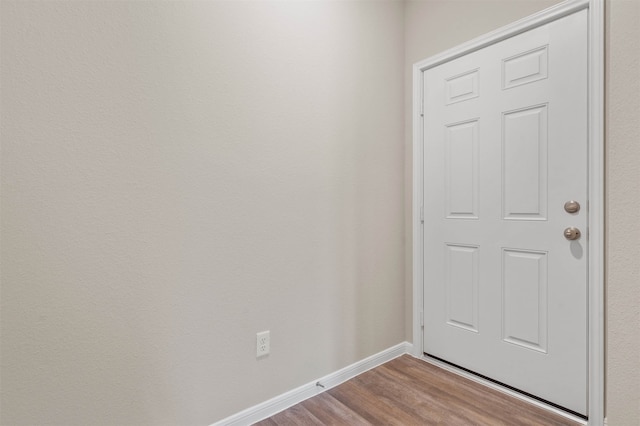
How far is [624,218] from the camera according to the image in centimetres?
126

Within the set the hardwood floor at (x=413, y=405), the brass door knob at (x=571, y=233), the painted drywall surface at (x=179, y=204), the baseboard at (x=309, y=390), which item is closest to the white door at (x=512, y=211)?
the brass door knob at (x=571, y=233)

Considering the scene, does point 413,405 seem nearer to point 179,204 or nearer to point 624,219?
point 624,219

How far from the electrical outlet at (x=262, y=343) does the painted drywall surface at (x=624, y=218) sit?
56.6 inches

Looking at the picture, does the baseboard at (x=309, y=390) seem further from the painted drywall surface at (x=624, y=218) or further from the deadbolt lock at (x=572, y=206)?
the deadbolt lock at (x=572, y=206)

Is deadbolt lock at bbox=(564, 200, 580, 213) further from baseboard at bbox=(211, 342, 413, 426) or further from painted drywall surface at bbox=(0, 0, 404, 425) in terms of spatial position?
baseboard at bbox=(211, 342, 413, 426)

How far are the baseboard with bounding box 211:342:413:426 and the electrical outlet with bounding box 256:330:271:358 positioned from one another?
0.25 meters

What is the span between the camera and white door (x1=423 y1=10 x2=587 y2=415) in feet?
5.28

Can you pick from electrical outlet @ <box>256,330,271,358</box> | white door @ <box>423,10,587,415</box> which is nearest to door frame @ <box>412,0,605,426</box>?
white door @ <box>423,10,587,415</box>

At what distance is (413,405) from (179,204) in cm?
153

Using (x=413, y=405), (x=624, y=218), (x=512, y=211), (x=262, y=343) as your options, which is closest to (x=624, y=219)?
(x=624, y=218)

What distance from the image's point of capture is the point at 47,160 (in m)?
1.13

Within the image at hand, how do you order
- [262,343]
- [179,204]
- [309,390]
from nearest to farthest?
[179,204], [262,343], [309,390]

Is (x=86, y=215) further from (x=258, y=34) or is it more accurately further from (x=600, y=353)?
(x=600, y=353)

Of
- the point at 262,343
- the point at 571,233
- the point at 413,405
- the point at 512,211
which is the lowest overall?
the point at 413,405
